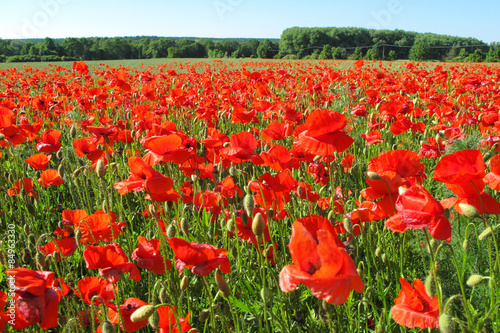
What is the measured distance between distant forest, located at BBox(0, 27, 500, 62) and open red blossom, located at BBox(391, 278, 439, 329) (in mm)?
23801

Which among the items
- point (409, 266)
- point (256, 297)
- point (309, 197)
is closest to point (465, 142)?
point (409, 266)

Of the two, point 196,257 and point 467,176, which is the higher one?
point 467,176

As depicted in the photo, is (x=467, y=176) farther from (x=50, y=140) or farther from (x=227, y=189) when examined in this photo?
(x=50, y=140)

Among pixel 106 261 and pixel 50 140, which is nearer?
pixel 106 261

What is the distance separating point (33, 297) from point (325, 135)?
1.17 m

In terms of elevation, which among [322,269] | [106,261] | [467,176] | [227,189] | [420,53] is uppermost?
[420,53]

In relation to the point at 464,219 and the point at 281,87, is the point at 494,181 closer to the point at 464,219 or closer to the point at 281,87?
the point at 464,219

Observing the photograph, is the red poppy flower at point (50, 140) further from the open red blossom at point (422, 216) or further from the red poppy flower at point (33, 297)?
the open red blossom at point (422, 216)

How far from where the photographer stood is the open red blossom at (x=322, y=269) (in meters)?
0.78

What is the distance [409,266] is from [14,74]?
37.5 feet

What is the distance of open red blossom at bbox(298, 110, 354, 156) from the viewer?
1528mm

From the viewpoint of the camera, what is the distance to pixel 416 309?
1.16 metres

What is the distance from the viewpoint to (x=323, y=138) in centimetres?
159

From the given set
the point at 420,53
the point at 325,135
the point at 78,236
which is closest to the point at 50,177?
the point at 78,236
